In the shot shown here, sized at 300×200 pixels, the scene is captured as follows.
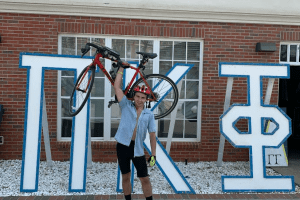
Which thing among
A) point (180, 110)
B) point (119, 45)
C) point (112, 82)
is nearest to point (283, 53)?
point (180, 110)

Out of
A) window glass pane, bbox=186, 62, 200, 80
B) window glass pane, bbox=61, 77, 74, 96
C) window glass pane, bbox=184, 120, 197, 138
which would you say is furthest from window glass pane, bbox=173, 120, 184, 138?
window glass pane, bbox=61, 77, 74, 96

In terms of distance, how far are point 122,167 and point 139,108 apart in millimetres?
818

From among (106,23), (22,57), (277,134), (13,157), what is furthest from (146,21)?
(13,157)

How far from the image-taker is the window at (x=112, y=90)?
6605 millimetres

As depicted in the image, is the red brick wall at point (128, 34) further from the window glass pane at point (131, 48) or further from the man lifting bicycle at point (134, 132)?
the man lifting bicycle at point (134, 132)

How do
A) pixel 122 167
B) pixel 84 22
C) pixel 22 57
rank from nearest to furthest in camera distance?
pixel 122 167
pixel 22 57
pixel 84 22

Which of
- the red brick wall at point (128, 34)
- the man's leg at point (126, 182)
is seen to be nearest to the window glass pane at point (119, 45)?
the red brick wall at point (128, 34)

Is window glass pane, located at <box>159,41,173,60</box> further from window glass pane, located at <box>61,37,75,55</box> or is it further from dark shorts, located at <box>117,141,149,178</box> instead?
dark shorts, located at <box>117,141,149,178</box>

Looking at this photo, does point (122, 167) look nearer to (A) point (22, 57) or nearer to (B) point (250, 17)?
(A) point (22, 57)

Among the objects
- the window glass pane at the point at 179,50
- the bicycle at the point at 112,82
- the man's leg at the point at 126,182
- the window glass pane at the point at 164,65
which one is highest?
the window glass pane at the point at 179,50

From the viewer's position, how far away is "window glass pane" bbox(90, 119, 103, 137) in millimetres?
6777

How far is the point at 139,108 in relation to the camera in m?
4.01

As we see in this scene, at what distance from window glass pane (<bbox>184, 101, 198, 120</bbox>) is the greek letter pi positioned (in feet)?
6.20

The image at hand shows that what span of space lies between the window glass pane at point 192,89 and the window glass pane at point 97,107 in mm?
1970
